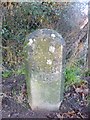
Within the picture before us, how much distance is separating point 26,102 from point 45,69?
0.17 meters

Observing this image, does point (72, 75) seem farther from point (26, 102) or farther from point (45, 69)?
point (26, 102)

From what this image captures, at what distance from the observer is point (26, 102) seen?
1301 mm

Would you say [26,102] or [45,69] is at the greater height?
[45,69]

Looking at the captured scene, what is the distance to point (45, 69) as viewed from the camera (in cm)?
127

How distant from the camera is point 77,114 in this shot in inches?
51.1

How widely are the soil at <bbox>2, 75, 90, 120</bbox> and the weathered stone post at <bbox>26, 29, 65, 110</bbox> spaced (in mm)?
26

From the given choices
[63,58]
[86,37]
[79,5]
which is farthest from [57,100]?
[79,5]

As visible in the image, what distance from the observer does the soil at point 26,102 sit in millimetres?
1282

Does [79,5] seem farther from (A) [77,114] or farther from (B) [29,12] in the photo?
(A) [77,114]

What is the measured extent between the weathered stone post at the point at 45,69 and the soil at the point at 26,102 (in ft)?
0.09

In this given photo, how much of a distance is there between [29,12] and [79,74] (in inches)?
13.4

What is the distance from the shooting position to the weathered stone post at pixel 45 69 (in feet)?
4.05

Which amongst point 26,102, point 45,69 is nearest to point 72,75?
point 45,69

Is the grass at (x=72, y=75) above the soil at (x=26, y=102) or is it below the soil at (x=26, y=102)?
above
